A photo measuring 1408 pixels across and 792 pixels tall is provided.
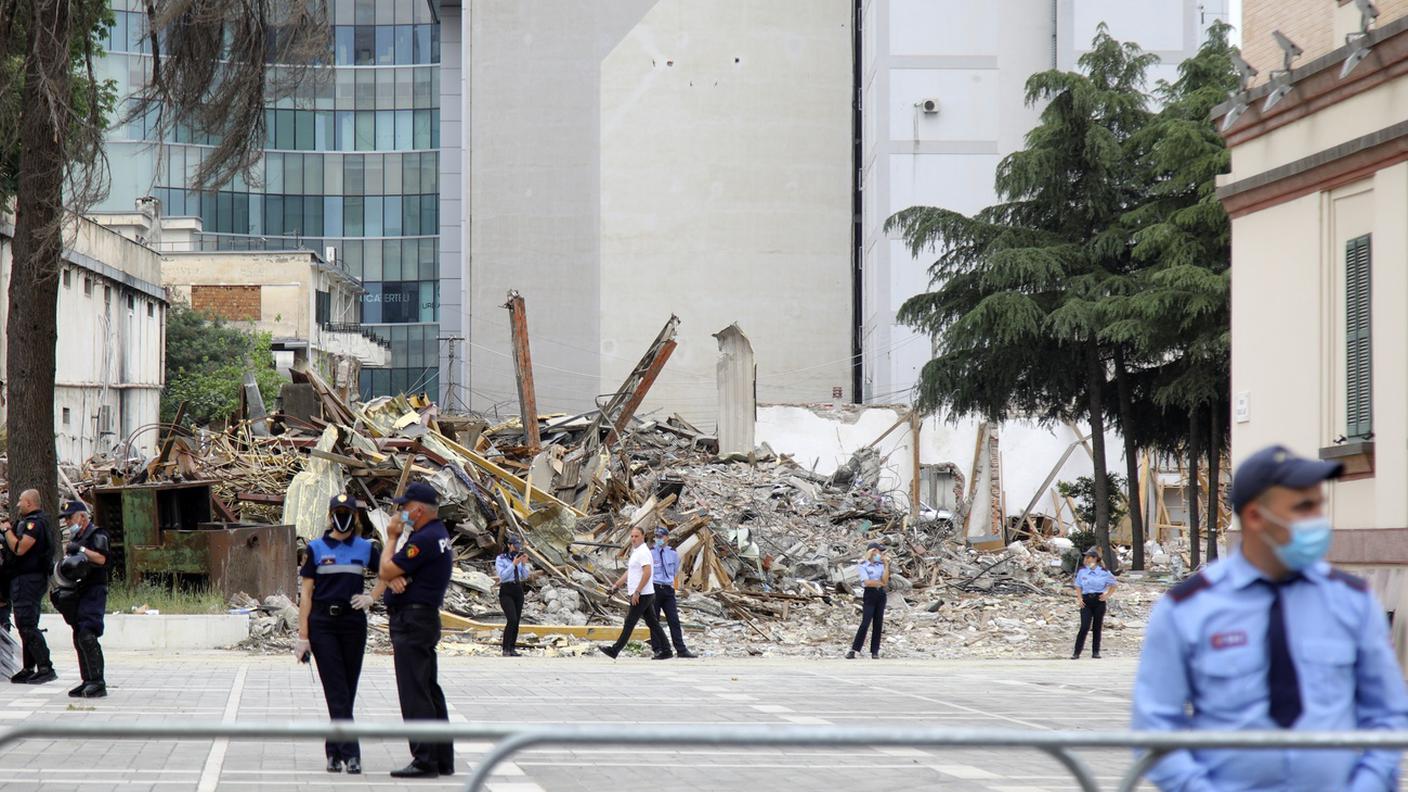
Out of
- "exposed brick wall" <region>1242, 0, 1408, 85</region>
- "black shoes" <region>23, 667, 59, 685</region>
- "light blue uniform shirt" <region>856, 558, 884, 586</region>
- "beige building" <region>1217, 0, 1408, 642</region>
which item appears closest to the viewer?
"beige building" <region>1217, 0, 1408, 642</region>

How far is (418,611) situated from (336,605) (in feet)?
2.51

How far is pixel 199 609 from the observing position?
77.8ft

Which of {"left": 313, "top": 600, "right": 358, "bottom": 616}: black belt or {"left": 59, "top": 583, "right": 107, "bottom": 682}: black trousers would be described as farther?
{"left": 59, "top": 583, "right": 107, "bottom": 682}: black trousers

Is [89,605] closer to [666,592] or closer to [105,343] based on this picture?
[666,592]

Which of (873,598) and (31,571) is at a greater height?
(31,571)

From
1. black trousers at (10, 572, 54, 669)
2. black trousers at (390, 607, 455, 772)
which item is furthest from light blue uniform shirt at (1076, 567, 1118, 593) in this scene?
black trousers at (390, 607, 455, 772)

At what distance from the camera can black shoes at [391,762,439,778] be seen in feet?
32.8

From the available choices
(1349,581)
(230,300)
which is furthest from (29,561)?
(230,300)

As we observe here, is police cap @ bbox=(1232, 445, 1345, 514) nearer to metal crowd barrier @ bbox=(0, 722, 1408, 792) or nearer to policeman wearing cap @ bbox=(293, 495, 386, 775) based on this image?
metal crowd barrier @ bbox=(0, 722, 1408, 792)

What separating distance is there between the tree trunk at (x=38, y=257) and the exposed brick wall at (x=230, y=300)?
47442 mm

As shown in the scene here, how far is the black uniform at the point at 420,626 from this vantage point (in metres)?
9.94

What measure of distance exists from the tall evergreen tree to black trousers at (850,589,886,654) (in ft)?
35.9

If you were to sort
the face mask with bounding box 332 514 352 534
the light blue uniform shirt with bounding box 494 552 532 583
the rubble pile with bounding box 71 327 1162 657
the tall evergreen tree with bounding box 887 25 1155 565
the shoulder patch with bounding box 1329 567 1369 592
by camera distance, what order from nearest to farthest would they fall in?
1. the shoulder patch with bounding box 1329 567 1369 592
2. the face mask with bounding box 332 514 352 534
3. the light blue uniform shirt with bounding box 494 552 532 583
4. the rubble pile with bounding box 71 327 1162 657
5. the tall evergreen tree with bounding box 887 25 1155 565

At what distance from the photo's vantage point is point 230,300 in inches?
2751
